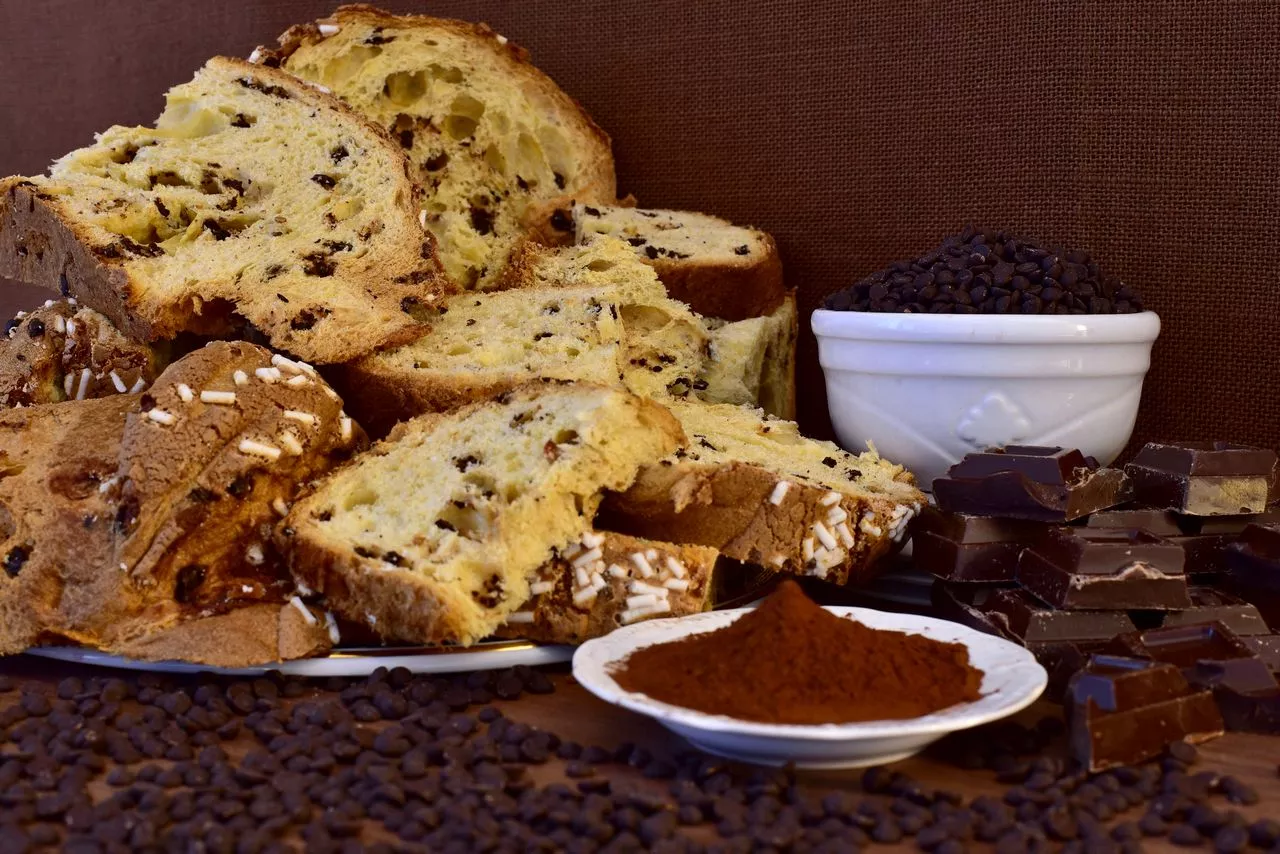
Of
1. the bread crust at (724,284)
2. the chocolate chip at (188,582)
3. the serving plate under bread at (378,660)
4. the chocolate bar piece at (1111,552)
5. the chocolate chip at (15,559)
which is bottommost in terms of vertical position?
the serving plate under bread at (378,660)

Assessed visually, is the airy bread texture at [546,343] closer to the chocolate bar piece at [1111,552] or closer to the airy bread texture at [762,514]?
the airy bread texture at [762,514]

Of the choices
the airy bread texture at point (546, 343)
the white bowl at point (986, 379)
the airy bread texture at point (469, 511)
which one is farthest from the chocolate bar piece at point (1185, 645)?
the airy bread texture at point (546, 343)

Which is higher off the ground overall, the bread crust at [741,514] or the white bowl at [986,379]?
the white bowl at [986,379]

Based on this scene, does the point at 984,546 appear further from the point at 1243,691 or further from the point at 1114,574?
the point at 1243,691

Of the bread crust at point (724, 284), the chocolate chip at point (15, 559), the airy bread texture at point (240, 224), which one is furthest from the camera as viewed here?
the bread crust at point (724, 284)

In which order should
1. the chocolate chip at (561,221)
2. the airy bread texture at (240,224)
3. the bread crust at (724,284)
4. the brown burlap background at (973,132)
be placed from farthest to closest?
1. the chocolate chip at (561,221)
2. the bread crust at (724,284)
3. the brown burlap background at (973,132)
4. the airy bread texture at (240,224)

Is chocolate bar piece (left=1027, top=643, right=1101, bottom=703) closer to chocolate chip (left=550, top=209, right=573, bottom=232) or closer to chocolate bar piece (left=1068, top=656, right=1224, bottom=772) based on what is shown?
chocolate bar piece (left=1068, top=656, right=1224, bottom=772)
